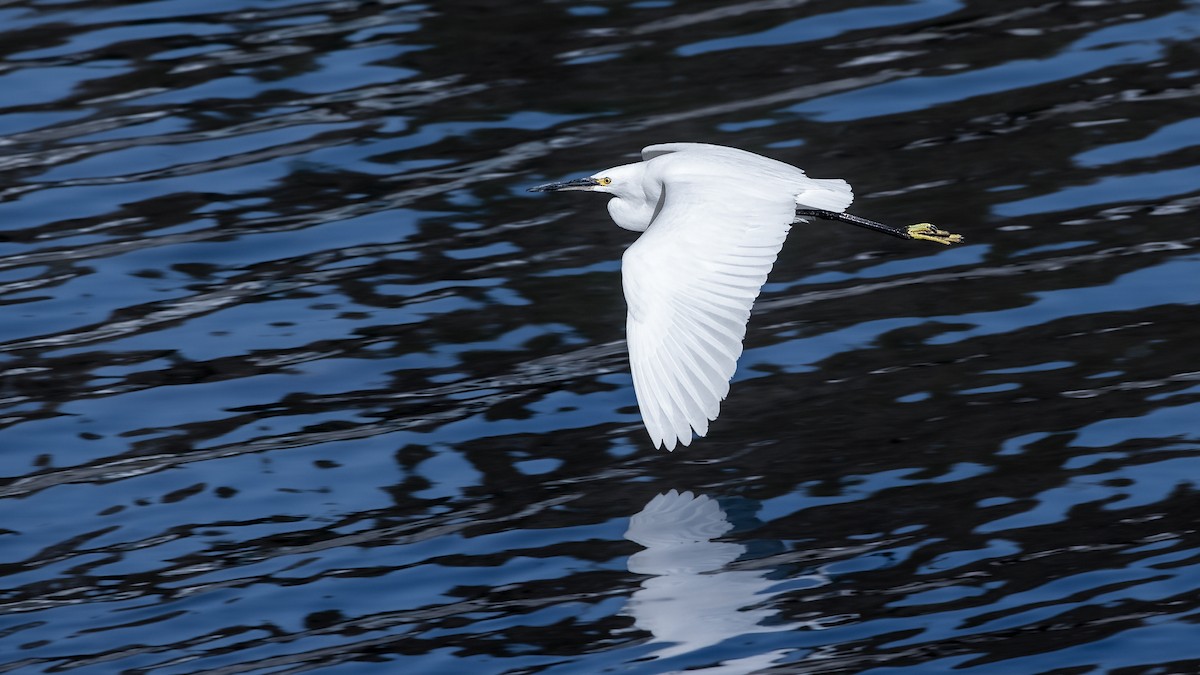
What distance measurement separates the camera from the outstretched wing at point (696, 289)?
19.7ft

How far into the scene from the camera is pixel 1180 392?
23.8ft

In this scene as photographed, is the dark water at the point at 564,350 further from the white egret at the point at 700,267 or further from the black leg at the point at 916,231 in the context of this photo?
the white egret at the point at 700,267

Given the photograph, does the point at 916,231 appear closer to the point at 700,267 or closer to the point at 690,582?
the point at 700,267

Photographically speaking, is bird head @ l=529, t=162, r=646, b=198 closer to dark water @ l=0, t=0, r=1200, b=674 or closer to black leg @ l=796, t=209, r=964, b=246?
dark water @ l=0, t=0, r=1200, b=674

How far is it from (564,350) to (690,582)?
215 centimetres

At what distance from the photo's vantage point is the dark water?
6.08m

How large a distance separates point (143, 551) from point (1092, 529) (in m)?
3.40

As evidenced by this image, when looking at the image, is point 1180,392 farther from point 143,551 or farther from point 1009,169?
point 143,551

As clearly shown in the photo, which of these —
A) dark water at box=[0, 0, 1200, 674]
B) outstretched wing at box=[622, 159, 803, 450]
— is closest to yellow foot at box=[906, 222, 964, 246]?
dark water at box=[0, 0, 1200, 674]

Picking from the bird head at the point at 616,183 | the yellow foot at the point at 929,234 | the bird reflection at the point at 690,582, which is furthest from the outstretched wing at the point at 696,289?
the yellow foot at the point at 929,234

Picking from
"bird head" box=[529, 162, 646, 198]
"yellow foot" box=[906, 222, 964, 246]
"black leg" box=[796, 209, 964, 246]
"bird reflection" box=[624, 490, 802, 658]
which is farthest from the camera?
"yellow foot" box=[906, 222, 964, 246]

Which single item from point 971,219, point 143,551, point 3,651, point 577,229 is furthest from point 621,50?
point 3,651

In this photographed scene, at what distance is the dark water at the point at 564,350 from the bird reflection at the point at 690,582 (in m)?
0.02

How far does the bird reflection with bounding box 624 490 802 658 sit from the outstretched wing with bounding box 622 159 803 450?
1.38 feet
